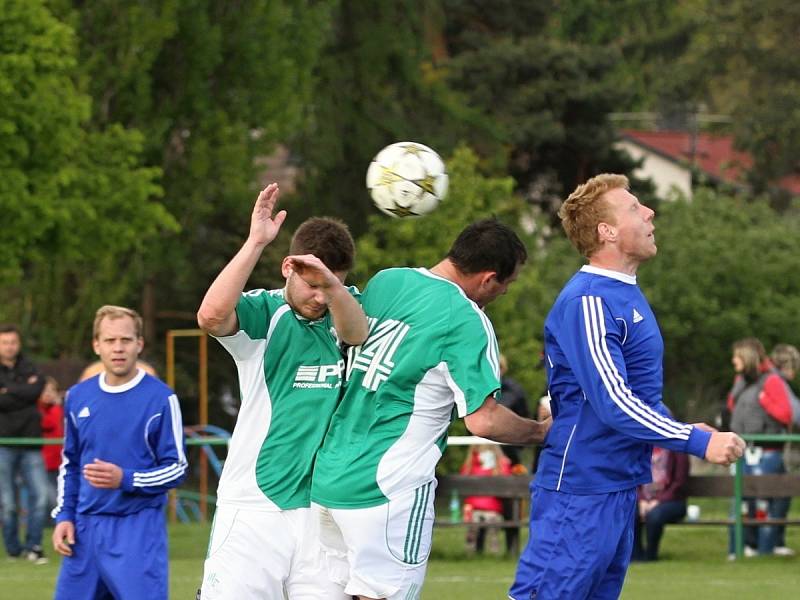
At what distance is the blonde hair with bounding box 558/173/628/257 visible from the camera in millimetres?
6012

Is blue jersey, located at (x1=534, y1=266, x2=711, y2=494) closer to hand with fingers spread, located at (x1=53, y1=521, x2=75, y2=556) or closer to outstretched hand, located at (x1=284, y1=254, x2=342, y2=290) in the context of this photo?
outstretched hand, located at (x1=284, y1=254, x2=342, y2=290)

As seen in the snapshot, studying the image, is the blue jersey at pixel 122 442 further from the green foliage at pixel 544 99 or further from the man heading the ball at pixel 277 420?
the green foliage at pixel 544 99

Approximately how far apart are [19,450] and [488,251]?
31.0 ft

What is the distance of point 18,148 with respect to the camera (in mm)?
19438

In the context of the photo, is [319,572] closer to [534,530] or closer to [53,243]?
[534,530]

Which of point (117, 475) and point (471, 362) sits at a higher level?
point (471, 362)

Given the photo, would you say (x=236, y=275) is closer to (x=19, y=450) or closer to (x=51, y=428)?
(x=19, y=450)

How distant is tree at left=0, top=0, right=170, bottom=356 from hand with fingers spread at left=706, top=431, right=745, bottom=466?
47.2ft

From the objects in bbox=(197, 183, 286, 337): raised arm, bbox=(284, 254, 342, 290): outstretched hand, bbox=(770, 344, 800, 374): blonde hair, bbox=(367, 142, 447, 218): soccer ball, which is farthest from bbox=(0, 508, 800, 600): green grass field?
bbox=(284, 254, 342, 290): outstretched hand

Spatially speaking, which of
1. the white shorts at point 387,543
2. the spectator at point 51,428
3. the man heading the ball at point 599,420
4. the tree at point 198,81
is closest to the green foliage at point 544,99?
the tree at point 198,81

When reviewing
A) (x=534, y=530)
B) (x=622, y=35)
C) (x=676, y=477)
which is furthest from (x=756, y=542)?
(x=622, y=35)

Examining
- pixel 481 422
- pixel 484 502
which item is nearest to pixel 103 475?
pixel 481 422

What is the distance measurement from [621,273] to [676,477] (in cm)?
805

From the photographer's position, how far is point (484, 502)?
572 inches
